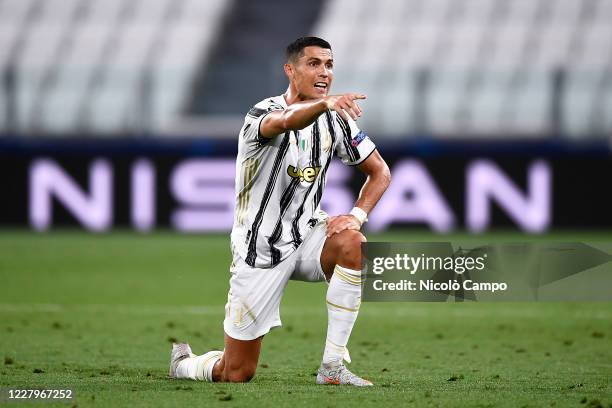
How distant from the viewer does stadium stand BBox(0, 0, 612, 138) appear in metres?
17.0

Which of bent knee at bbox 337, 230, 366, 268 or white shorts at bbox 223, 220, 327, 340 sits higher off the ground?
bent knee at bbox 337, 230, 366, 268

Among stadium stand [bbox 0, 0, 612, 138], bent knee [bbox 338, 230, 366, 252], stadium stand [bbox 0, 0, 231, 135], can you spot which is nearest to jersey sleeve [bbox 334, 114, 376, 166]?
bent knee [bbox 338, 230, 366, 252]

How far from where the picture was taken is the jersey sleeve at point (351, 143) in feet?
20.8

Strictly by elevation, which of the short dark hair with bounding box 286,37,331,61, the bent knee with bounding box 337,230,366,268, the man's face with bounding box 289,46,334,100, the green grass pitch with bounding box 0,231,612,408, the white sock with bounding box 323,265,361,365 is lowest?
the green grass pitch with bounding box 0,231,612,408

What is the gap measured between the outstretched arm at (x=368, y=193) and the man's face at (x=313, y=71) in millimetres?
518

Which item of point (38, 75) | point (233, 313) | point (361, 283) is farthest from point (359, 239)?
point (38, 75)

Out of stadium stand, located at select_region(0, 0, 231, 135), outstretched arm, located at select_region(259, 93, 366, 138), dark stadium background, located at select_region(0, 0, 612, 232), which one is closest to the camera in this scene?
outstretched arm, located at select_region(259, 93, 366, 138)

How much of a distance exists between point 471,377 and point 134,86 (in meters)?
11.8

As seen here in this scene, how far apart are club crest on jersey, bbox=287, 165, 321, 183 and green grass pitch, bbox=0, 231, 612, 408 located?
3.39 feet

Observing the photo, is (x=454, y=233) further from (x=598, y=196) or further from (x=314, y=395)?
(x=314, y=395)

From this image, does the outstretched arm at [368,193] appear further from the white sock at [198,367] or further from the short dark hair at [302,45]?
the white sock at [198,367]

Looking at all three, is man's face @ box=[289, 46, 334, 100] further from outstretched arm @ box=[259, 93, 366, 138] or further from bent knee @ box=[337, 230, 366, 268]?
bent knee @ box=[337, 230, 366, 268]

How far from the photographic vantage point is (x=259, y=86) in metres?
17.0

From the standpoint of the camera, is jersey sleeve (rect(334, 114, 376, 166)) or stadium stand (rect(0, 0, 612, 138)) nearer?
jersey sleeve (rect(334, 114, 376, 166))
